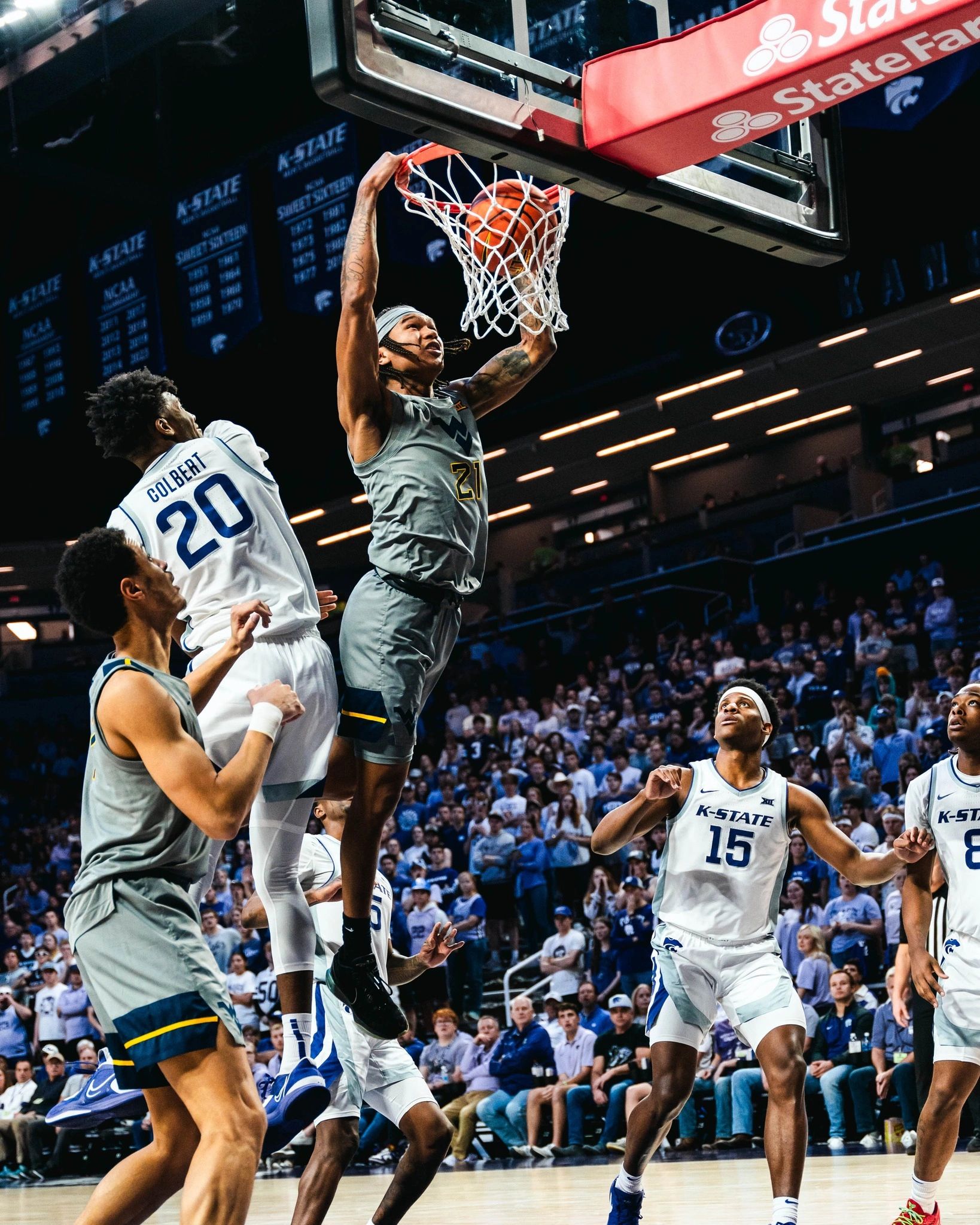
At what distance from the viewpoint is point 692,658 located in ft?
60.1

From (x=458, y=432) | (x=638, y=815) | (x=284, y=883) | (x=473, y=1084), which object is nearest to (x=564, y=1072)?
(x=473, y=1084)

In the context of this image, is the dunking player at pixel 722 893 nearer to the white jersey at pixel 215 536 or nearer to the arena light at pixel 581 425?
the white jersey at pixel 215 536

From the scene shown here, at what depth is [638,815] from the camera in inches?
256

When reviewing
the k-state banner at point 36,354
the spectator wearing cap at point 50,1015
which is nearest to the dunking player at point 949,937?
the spectator wearing cap at point 50,1015

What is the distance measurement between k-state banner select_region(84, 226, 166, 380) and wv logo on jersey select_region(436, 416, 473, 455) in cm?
1515

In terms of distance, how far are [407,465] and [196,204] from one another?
51.5ft

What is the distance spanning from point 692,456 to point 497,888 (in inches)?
523

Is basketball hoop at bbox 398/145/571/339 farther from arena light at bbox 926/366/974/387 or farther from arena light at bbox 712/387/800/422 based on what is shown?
arena light at bbox 926/366/974/387

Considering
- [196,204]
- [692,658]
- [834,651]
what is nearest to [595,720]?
[692,658]

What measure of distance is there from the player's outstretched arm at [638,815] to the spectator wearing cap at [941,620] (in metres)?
10.3

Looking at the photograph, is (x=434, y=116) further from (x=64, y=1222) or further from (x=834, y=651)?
(x=834, y=651)

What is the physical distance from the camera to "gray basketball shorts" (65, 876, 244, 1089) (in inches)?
147

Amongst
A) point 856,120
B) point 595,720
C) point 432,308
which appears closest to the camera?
point 856,120

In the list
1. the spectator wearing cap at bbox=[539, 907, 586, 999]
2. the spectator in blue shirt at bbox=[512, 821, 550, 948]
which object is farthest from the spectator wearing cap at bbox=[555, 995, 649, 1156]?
the spectator in blue shirt at bbox=[512, 821, 550, 948]
